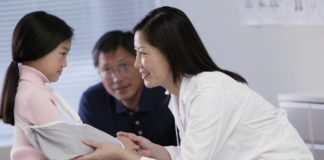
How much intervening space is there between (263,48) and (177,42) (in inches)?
49.9

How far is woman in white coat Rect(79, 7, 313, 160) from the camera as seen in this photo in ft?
4.90

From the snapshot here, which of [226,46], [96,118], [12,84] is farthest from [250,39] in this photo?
[12,84]

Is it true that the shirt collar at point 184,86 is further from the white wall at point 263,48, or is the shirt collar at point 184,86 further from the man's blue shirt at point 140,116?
the white wall at point 263,48

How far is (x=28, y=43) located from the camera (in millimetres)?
1633

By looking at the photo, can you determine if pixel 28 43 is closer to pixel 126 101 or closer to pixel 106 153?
pixel 106 153

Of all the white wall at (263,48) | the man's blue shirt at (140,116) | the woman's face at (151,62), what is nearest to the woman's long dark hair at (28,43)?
the woman's face at (151,62)

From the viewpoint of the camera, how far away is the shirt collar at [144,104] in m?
2.38

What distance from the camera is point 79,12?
2.96 metres

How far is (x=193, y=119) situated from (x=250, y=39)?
1373mm

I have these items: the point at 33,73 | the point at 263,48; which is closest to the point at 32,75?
the point at 33,73

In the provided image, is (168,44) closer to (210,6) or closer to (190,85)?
(190,85)

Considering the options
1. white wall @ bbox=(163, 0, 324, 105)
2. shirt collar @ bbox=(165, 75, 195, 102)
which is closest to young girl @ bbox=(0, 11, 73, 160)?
shirt collar @ bbox=(165, 75, 195, 102)

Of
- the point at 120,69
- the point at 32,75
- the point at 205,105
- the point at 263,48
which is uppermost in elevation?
the point at 32,75

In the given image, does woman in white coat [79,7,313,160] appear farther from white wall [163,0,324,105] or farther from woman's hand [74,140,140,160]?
white wall [163,0,324,105]
